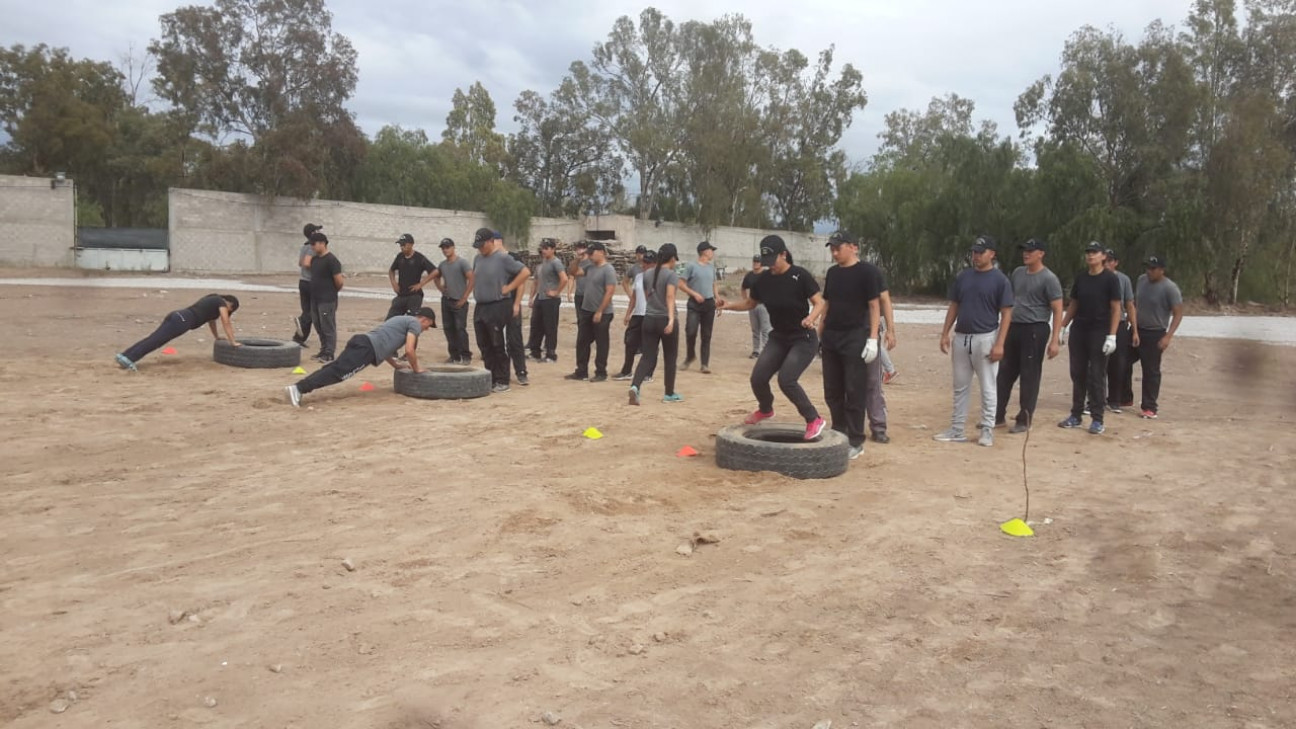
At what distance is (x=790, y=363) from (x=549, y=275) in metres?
5.49

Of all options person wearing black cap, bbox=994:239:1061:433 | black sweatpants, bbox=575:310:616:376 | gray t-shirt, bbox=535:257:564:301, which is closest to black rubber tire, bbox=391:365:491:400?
black sweatpants, bbox=575:310:616:376

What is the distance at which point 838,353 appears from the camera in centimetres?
713

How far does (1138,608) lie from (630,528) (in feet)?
8.67

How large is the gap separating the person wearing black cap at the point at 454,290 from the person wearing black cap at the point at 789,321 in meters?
4.70

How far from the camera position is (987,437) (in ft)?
25.2

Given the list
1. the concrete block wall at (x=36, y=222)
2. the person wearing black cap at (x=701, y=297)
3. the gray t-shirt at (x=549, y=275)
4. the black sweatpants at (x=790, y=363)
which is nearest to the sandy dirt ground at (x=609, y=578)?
the black sweatpants at (x=790, y=363)

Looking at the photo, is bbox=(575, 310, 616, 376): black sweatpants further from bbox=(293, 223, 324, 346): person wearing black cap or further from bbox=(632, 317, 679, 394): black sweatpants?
bbox=(293, 223, 324, 346): person wearing black cap

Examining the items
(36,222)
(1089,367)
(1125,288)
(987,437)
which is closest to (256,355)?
(987,437)

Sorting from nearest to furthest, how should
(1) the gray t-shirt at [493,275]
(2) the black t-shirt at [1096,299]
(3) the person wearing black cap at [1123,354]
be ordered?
(2) the black t-shirt at [1096,299] < (3) the person wearing black cap at [1123,354] < (1) the gray t-shirt at [493,275]

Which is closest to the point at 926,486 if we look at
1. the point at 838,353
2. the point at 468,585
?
the point at 838,353

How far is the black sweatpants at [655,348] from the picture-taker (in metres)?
9.32

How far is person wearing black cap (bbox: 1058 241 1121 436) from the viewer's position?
8398mm

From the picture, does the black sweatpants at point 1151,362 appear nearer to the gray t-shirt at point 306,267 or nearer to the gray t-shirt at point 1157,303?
the gray t-shirt at point 1157,303

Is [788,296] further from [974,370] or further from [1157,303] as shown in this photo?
[1157,303]
